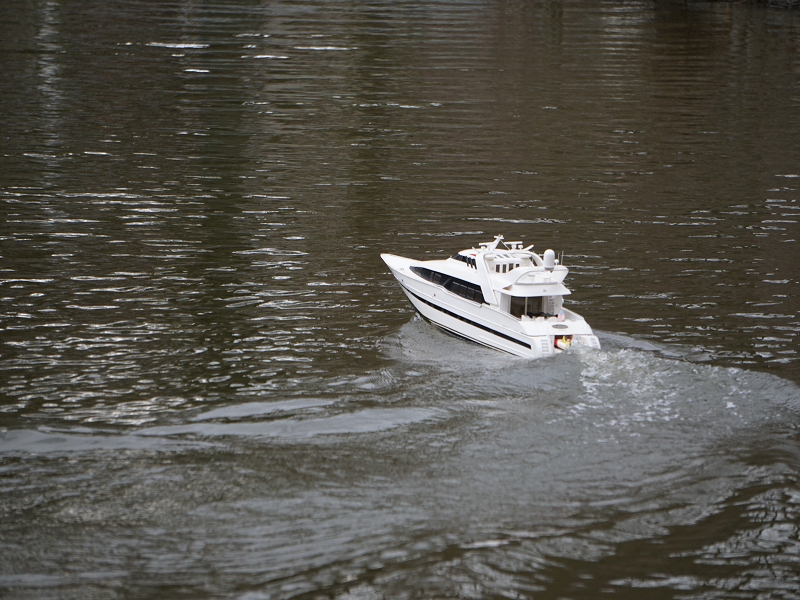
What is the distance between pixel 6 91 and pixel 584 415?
40904 millimetres

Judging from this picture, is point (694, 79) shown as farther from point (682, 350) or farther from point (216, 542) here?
point (216, 542)

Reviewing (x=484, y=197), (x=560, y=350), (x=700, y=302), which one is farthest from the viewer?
(x=484, y=197)

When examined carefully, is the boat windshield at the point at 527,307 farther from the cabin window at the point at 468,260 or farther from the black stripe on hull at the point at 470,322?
the cabin window at the point at 468,260

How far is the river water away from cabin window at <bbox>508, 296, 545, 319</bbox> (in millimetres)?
1506

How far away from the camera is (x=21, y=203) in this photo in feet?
112

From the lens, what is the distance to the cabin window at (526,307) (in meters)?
24.1

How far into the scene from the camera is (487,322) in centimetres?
2456

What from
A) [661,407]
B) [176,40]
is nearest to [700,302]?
[661,407]

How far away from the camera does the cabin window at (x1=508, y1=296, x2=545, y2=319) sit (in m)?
24.1

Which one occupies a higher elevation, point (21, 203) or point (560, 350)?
point (21, 203)

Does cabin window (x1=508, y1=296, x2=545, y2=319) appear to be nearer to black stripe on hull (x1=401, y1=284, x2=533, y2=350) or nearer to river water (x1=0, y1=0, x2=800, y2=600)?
black stripe on hull (x1=401, y1=284, x2=533, y2=350)

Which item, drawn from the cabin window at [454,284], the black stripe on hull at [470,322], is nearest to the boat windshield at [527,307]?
the black stripe on hull at [470,322]

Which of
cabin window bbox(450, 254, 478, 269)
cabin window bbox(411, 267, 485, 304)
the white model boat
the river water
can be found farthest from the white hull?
cabin window bbox(450, 254, 478, 269)

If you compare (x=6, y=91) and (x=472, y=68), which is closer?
(x=6, y=91)
